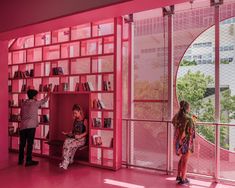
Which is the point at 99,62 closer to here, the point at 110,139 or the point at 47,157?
the point at 110,139

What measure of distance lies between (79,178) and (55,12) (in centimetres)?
281

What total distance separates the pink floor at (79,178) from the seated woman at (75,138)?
226 millimetres

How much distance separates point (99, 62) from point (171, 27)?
1612 millimetres

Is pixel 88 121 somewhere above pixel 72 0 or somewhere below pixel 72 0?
below

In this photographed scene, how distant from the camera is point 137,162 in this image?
500 cm

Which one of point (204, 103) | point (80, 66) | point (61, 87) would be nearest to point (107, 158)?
point (61, 87)

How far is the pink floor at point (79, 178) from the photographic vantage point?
3979 millimetres

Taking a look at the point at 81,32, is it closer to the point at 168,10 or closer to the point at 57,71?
the point at 57,71

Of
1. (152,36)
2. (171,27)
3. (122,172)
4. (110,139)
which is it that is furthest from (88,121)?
(171,27)

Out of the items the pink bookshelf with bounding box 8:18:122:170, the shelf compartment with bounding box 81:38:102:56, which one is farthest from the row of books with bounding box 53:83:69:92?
the shelf compartment with bounding box 81:38:102:56

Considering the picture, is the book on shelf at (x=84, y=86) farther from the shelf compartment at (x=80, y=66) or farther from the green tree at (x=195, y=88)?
the green tree at (x=195, y=88)

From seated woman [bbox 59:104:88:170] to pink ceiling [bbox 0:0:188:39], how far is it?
1.82 metres

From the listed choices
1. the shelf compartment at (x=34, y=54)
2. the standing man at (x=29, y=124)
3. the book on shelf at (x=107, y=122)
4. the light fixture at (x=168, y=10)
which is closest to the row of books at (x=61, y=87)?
the standing man at (x=29, y=124)

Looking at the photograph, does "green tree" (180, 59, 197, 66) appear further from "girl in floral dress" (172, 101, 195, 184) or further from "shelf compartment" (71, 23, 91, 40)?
"shelf compartment" (71, 23, 91, 40)
